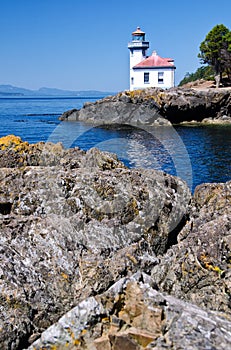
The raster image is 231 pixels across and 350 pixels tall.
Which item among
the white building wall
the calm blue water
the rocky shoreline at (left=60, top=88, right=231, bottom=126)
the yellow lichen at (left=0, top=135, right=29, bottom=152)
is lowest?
the calm blue water

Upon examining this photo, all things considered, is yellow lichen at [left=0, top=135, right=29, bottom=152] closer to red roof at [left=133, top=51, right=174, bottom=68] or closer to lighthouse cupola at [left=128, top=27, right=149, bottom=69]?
red roof at [left=133, top=51, right=174, bottom=68]

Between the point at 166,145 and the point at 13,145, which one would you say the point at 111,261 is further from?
the point at 166,145

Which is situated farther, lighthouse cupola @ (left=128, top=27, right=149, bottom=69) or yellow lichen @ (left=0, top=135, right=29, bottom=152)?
lighthouse cupola @ (left=128, top=27, right=149, bottom=69)

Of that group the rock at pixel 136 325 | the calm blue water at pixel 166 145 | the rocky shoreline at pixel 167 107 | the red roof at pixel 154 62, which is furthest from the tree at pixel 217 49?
the rock at pixel 136 325

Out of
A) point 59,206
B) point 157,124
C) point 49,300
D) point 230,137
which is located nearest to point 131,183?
point 59,206

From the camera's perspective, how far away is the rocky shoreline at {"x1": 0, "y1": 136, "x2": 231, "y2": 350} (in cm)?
460

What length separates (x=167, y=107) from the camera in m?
69.2

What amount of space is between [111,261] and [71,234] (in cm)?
96

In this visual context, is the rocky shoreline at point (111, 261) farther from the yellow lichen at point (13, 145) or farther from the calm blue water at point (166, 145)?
the calm blue water at point (166, 145)

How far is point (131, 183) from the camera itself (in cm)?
998

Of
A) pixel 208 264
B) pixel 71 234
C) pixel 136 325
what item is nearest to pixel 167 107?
pixel 71 234

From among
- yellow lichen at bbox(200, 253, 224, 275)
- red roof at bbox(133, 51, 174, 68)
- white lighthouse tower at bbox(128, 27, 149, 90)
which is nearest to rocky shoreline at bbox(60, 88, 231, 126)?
red roof at bbox(133, 51, 174, 68)

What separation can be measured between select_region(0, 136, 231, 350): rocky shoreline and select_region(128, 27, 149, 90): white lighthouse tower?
290 ft

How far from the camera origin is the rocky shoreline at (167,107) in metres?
69.3
